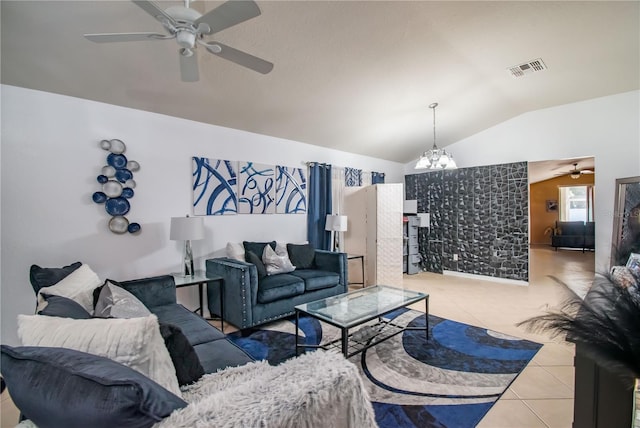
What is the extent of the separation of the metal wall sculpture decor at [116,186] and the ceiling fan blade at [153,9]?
76.8 inches

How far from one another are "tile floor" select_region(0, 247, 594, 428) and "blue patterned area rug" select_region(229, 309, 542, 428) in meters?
0.11

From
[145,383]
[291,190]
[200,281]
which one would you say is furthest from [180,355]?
[291,190]

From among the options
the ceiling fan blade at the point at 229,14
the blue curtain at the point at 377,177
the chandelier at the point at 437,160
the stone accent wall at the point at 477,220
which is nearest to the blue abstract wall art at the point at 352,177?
the blue curtain at the point at 377,177

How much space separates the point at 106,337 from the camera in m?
0.95

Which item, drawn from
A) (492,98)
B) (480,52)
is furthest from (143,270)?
(492,98)

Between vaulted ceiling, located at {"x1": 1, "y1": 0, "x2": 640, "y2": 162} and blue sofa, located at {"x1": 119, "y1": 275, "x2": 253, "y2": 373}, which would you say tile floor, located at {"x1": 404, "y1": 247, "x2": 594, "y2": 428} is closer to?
blue sofa, located at {"x1": 119, "y1": 275, "x2": 253, "y2": 373}

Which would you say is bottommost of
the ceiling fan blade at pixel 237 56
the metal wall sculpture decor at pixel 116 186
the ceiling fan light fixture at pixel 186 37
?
the metal wall sculpture decor at pixel 116 186

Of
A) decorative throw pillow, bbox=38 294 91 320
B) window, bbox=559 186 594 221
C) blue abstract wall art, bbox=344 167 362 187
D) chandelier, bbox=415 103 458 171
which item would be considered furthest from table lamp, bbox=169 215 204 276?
window, bbox=559 186 594 221

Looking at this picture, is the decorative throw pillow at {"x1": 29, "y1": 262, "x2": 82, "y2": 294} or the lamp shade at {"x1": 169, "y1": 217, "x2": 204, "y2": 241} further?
the lamp shade at {"x1": 169, "y1": 217, "x2": 204, "y2": 241}

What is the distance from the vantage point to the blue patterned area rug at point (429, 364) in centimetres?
187

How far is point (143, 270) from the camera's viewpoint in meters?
3.13

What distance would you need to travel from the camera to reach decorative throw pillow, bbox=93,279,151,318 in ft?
5.61

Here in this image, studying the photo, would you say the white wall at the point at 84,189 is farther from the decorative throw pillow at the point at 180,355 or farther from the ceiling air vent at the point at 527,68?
the ceiling air vent at the point at 527,68

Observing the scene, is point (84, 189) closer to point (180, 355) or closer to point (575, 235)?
point (180, 355)
